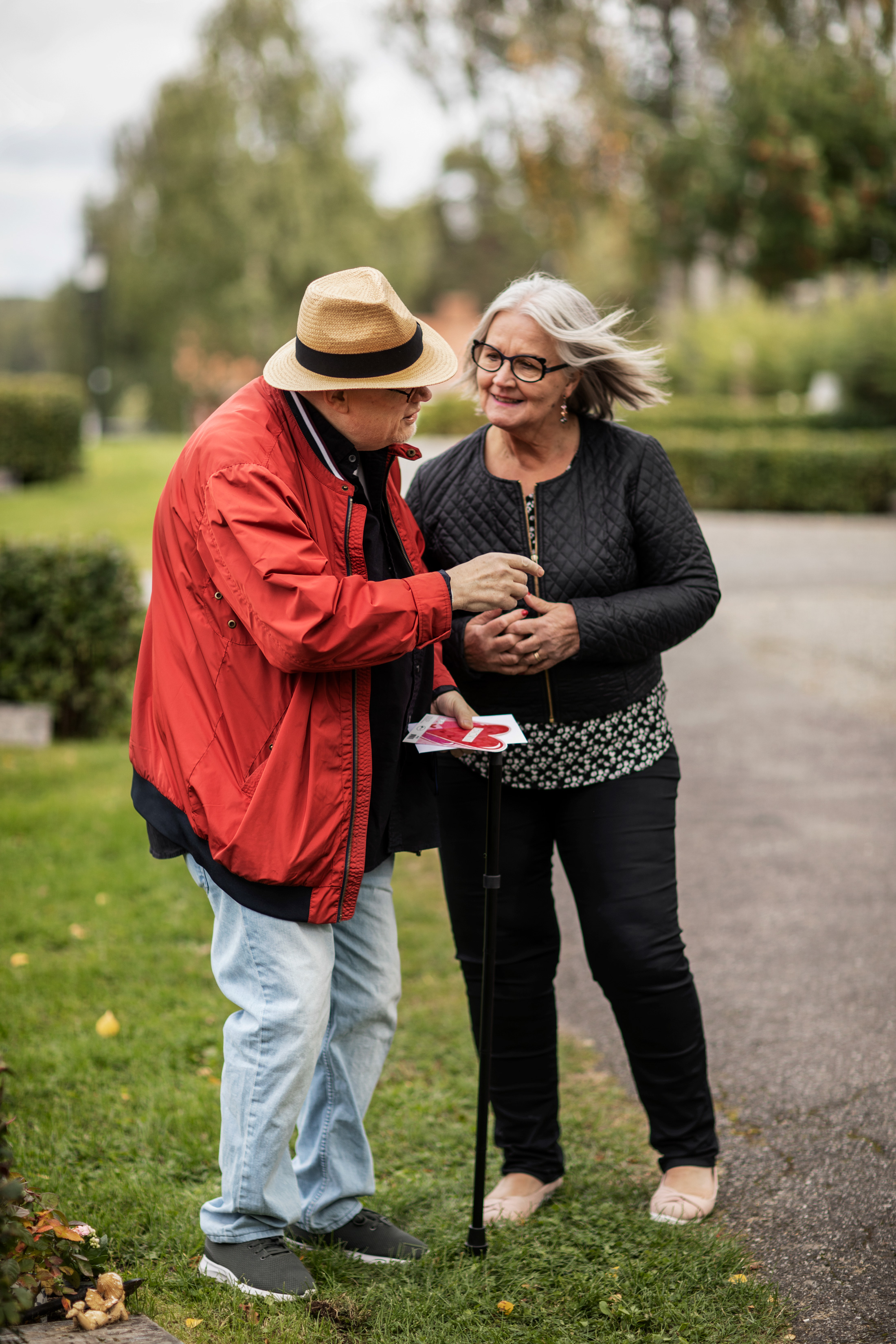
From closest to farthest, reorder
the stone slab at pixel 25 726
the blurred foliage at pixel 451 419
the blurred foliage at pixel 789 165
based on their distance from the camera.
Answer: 1. the stone slab at pixel 25 726
2. the blurred foliage at pixel 451 419
3. the blurred foliage at pixel 789 165

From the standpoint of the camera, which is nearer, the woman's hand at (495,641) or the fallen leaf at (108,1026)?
the woman's hand at (495,641)

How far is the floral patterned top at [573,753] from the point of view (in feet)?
10.1

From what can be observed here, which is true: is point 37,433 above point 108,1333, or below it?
above

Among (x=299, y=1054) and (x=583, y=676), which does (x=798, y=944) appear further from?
(x=299, y=1054)

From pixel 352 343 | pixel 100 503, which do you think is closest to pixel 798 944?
pixel 352 343

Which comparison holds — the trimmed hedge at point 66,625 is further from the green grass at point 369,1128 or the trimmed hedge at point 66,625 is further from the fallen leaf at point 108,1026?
the fallen leaf at point 108,1026

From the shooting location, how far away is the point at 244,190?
39812 mm

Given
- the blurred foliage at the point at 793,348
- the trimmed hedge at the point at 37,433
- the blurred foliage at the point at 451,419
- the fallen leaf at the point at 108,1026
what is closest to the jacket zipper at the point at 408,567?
the fallen leaf at the point at 108,1026

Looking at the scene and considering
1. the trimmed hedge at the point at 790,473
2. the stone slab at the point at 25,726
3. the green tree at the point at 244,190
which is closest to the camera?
the stone slab at the point at 25,726

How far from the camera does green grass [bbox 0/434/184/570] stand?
14.1 metres

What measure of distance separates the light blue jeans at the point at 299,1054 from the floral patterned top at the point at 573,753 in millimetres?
417

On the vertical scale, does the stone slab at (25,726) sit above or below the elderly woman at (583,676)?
below

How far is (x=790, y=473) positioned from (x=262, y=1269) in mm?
17418

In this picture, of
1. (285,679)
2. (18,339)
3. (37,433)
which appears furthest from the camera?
(18,339)
